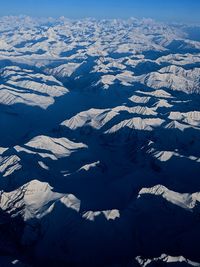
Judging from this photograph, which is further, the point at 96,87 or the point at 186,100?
the point at 96,87

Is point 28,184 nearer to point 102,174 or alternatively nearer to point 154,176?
point 102,174

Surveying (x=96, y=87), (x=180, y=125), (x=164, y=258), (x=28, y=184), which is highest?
(x=164, y=258)

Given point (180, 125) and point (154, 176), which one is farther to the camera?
point (180, 125)

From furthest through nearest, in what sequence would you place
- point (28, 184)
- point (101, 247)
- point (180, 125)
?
point (180, 125) → point (28, 184) → point (101, 247)

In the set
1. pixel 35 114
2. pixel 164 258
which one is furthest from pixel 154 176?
pixel 35 114

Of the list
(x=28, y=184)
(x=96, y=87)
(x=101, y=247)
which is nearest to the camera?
(x=101, y=247)

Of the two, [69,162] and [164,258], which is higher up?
[164,258]

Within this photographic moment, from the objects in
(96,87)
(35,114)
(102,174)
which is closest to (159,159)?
(102,174)

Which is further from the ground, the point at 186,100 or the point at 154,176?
the point at 154,176

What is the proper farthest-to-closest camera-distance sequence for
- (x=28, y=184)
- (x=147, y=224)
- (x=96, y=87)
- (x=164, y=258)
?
(x=96, y=87)
(x=28, y=184)
(x=147, y=224)
(x=164, y=258)
